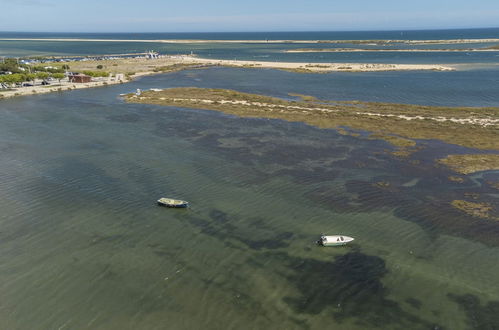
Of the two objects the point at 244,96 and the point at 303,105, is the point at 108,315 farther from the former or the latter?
the point at 244,96

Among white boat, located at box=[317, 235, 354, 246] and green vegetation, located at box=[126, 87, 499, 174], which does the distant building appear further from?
white boat, located at box=[317, 235, 354, 246]

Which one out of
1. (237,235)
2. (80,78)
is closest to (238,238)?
(237,235)

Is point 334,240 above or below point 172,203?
below

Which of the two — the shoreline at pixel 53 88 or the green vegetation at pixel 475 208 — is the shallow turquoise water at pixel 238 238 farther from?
the shoreline at pixel 53 88

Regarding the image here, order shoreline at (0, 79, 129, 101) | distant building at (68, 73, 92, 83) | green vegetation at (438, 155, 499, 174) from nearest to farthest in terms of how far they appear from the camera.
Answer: green vegetation at (438, 155, 499, 174) < shoreline at (0, 79, 129, 101) < distant building at (68, 73, 92, 83)

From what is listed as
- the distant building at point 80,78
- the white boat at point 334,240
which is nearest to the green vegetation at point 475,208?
the white boat at point 334,240

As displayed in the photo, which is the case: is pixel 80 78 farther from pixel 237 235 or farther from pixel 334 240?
pixel 334 240

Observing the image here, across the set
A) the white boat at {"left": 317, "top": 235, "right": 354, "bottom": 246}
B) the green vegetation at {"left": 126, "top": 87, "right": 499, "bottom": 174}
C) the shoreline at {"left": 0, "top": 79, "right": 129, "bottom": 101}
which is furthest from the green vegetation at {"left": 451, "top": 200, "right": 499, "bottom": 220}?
the shoreline at {"left": 0, "top": 79, "right": 129, "bottom": 101}
